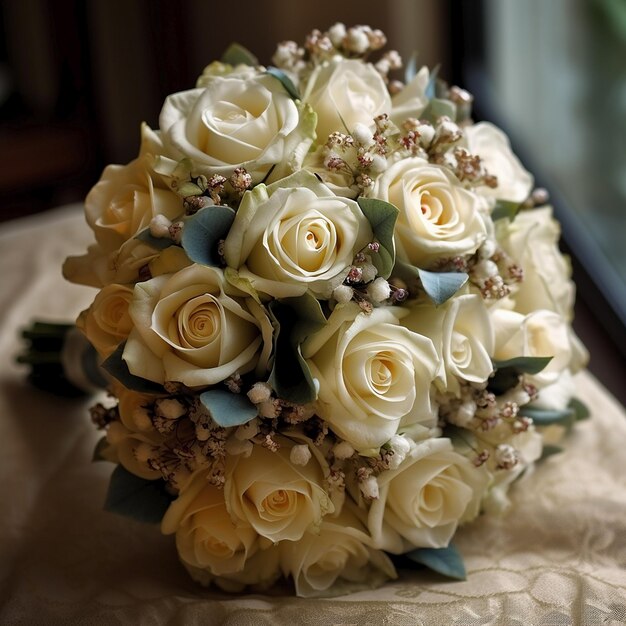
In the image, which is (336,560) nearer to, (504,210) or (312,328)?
(312,328)

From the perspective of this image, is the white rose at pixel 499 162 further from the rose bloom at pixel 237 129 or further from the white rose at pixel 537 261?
the rose bloom at pixel 237 129

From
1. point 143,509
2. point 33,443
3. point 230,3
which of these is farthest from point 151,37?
point 143,509

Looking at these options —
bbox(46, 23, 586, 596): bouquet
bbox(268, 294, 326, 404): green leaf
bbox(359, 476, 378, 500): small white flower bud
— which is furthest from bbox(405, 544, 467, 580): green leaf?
bbox(268, 294, 326, 404): green leaf

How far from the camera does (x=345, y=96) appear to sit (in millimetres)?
719

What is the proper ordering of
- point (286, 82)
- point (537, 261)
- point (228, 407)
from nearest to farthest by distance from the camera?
point (228, 407)
point (286, 82)
point (537, 261)

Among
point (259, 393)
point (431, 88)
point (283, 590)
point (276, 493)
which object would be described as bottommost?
point (283, 590)

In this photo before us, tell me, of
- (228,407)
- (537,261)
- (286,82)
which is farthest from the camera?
(537,261)

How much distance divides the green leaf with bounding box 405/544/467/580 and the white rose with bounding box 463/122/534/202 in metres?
0.33

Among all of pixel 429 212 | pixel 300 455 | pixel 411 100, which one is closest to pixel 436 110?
pixel 411 100

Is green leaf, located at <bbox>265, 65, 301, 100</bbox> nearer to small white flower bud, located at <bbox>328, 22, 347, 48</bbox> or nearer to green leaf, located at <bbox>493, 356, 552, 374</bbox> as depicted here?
small white flower bud, located at <bbox>328, 22, 347, 48</bbox>

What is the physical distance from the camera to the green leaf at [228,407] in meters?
0.59

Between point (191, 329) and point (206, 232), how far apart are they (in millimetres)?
74

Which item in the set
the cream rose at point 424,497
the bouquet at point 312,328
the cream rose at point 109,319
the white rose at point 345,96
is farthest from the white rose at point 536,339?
the cream rose at point 109,319

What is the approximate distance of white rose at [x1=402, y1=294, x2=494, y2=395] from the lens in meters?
0.66
